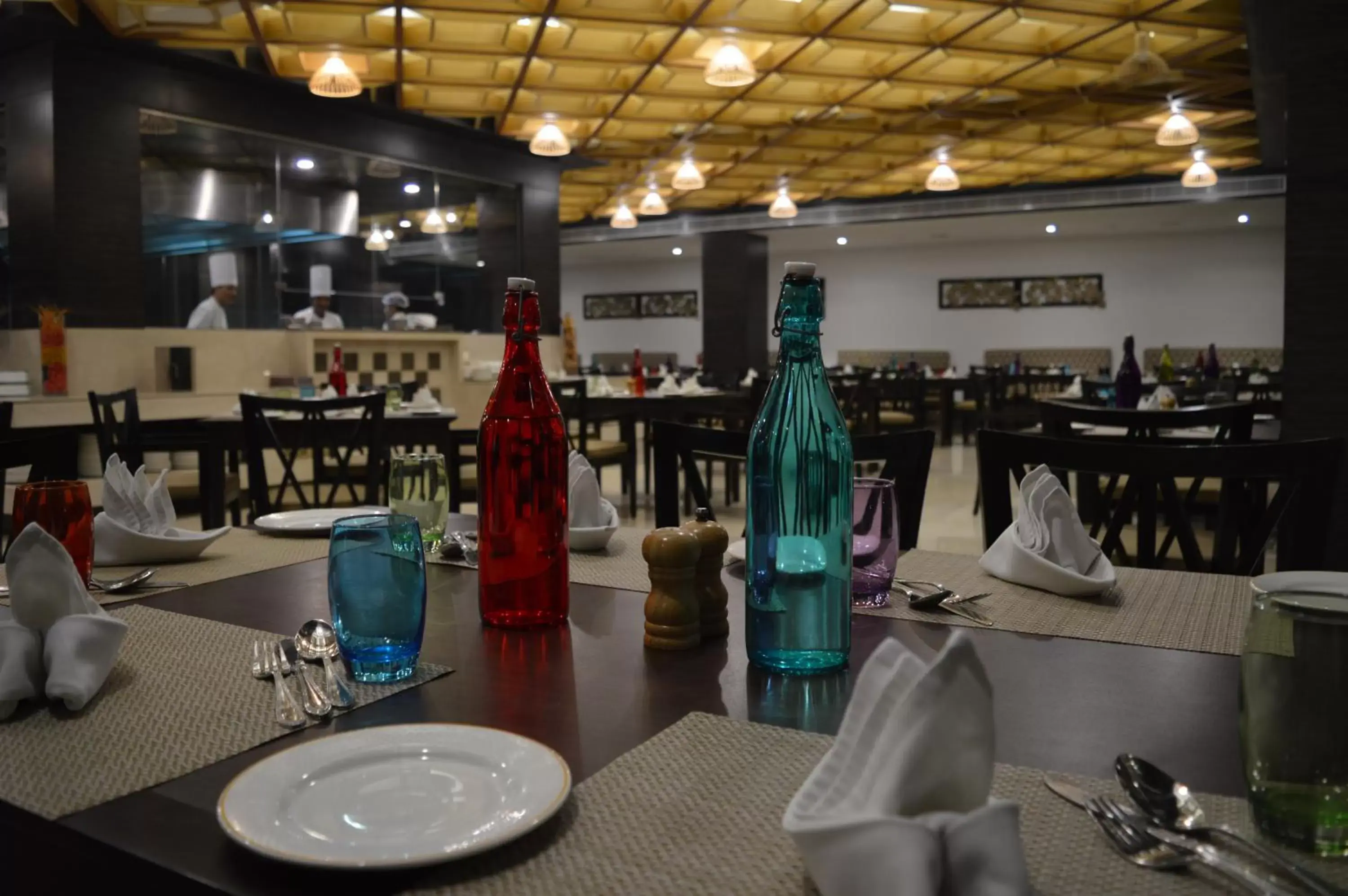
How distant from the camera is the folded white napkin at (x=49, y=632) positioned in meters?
0.77

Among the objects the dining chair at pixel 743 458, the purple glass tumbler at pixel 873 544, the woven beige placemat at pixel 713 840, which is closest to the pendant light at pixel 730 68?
the dining chair at pixel 743 458

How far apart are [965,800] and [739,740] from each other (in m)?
0.22

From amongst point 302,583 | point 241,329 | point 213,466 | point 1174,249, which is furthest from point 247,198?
point 1174,249

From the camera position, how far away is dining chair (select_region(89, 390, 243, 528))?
369cm

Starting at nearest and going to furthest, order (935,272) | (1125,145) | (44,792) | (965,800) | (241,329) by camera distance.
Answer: (965,800), (44,792), (241,329), (1125,145), (935,272)

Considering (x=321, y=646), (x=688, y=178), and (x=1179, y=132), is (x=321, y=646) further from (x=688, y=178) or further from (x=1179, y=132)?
(x=688, y=178)

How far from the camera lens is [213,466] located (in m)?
3.69

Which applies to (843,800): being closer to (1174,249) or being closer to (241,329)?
(241,329)

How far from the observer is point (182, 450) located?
484 centimetres

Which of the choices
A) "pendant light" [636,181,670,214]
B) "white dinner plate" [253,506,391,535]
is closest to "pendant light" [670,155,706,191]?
"pendant light" [636,181,670,214]

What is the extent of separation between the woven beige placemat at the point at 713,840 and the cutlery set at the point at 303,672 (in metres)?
0.24

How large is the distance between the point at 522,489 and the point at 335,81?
5.75 m

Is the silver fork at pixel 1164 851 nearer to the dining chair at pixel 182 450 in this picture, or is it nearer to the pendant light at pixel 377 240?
the dining chair at pixel 182 450

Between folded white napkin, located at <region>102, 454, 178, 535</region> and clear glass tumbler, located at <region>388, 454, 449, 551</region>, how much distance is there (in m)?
0.29
